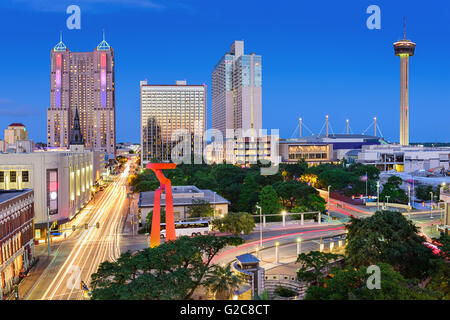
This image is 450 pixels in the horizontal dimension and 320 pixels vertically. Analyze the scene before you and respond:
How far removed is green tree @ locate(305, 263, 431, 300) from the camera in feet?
58.4

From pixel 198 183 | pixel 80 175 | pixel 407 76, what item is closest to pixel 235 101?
pixel 407 76

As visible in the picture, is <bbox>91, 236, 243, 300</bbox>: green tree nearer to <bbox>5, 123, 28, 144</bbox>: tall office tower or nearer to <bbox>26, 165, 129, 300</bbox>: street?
<bbox>26, 165, 129, 300</bbox>: street

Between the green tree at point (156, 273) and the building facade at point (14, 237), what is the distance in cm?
1194

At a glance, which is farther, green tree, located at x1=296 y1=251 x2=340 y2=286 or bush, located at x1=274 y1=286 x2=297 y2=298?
bush, located at x1=274 y1=286 x2=297 y2=298

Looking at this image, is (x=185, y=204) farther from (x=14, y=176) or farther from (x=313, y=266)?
(x=313, y=266)

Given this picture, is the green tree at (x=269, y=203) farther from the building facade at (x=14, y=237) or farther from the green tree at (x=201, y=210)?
the building facade at (x=14, y=237)

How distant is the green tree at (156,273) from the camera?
17547mm

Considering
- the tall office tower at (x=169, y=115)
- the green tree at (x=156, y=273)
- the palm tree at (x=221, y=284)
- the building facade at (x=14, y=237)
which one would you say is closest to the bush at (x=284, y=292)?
the green tree at (x=156, y=273)

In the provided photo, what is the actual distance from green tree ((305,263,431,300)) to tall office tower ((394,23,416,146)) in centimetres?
15676

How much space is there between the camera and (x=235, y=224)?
141 ft

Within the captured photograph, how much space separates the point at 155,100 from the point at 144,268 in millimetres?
168431

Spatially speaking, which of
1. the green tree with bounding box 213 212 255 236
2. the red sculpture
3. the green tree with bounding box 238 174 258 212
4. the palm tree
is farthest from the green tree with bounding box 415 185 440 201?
the palm tree
